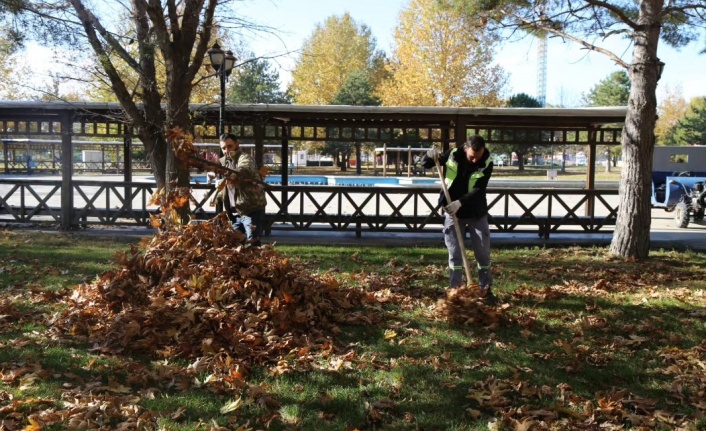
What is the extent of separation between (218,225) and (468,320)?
286cm

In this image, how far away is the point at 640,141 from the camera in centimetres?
1032

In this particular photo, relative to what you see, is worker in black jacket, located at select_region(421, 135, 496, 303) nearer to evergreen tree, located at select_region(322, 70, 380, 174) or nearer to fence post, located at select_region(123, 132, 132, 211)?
fence post, located at select_region(123, 132, 132, 211)

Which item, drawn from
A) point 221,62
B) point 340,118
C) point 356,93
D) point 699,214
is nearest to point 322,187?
point 340,118

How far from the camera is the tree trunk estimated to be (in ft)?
33.6

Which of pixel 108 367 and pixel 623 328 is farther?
pixel 623 328

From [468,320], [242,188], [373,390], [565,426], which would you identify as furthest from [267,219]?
[565,426]

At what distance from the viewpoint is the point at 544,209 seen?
22281 millimetres

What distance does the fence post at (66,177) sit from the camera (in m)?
13.8

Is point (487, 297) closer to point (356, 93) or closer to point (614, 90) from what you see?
point (356, 93)

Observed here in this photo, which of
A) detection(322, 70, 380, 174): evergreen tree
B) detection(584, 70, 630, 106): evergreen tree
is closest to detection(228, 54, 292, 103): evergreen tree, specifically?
detection(322, 70, 380, 174): evergreen tree

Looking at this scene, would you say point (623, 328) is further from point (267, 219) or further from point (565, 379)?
point (267, 219)

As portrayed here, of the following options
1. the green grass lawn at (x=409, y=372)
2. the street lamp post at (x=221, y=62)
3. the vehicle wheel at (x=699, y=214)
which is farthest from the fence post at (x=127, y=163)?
the vehicle wheel at (x=699, y=214)

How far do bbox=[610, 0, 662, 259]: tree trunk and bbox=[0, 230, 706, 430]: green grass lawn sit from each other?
2671 mm

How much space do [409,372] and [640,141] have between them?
7339 mm
